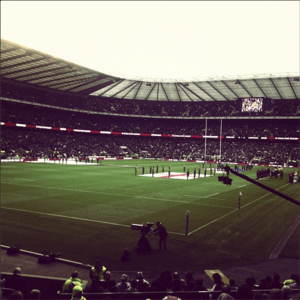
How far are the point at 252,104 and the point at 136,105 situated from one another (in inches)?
1550

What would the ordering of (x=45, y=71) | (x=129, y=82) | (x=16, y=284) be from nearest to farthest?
(x=16, y=284)
(x=45, y=71)
(x=129, y=82)

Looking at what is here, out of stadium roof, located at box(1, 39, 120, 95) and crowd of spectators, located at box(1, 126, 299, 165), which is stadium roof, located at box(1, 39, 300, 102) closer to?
stadium roof, located at box(1, 39, 120, 95)

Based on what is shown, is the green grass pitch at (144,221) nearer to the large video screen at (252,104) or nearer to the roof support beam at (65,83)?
the roof support beam at (65,83)

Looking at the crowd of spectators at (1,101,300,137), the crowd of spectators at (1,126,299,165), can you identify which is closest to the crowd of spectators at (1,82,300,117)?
the crowd of spectators at (1,101,300,137)

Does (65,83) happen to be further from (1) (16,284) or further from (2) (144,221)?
(1) (16,284)

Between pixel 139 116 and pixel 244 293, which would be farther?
pixel 139 116

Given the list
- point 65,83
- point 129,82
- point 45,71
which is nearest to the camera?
point 45,71

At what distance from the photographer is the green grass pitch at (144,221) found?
11734 millimetres

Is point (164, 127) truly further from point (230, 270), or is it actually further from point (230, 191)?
point (230, 270)

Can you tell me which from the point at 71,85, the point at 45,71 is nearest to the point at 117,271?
the point at 45,71

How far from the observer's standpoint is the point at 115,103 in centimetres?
10138

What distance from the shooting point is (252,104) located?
77.4 meters

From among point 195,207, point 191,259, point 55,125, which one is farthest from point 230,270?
point 55,125

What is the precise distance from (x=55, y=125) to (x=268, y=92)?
56.5 m
